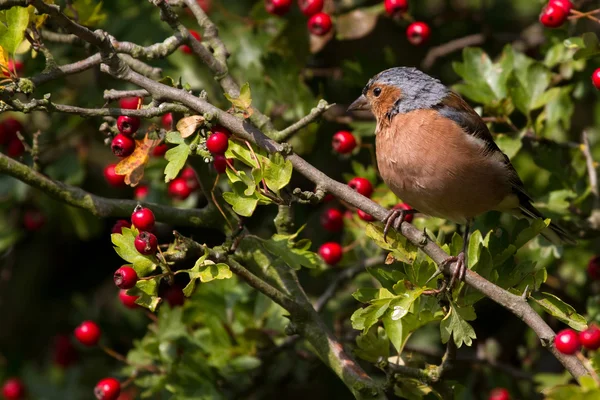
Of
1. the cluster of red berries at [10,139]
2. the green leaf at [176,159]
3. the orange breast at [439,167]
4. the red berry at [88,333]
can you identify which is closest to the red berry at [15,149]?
the cluster of red berries at [10,139]

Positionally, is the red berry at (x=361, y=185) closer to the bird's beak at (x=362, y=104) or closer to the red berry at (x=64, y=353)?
the bird's beak at (x=362, y=104)

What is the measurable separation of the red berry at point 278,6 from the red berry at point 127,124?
1.55m

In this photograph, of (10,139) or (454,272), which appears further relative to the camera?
(10,139)

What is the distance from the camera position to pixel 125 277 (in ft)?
9.78

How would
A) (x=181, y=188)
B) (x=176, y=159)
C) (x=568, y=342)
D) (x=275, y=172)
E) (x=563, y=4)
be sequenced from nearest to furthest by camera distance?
1. (x=568, y=342)
2. (x=275, y=172)
3. (x=176, y=159)
4. (x=563, y=4)
5. (x=181, y=188)

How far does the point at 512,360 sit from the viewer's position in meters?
5.11

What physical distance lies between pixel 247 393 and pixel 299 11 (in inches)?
94.4

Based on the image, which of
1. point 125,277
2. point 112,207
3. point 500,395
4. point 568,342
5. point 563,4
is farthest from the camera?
point 500,395

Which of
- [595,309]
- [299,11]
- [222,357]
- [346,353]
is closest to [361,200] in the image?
[346,353]

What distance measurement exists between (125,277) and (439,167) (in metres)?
1.60

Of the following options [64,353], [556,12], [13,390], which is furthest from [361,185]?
[13,390]

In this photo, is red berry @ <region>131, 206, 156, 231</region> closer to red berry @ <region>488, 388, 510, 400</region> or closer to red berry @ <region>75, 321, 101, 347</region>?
red berry @ <region>75, 321, 101, 347</region>

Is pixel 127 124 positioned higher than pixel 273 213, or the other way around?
pixel 127 124

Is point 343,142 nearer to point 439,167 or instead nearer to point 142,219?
point 439,167
